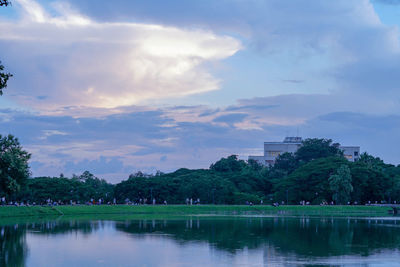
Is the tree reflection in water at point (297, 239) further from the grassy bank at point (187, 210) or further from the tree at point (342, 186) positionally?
the tree at point (342, 186)

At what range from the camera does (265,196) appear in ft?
447

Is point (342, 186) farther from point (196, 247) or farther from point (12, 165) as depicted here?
point (196, 247)

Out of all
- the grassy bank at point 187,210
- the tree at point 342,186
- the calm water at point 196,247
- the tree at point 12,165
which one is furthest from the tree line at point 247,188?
the calm water at point 196,247

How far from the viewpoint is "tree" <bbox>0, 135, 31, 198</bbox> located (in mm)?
73438

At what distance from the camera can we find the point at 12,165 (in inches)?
2872

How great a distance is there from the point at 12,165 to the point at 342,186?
71.7 meters

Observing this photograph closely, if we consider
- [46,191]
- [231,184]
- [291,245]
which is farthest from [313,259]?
[231,184]

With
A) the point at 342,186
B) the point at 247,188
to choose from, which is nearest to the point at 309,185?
the point at 342,186

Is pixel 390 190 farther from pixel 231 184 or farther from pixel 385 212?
pixel 231 184

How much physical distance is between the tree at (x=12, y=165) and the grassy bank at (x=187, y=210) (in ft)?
27.4

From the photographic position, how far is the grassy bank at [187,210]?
87.2 m

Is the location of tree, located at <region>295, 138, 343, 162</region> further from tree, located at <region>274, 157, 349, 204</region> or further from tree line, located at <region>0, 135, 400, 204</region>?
tree, located at <region>274, 157, 349, 204</region>

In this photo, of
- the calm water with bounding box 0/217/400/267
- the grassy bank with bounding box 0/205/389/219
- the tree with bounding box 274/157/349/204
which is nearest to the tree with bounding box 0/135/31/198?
the grassy bank with bounding box 0/205/389/219

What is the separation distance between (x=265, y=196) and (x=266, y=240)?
91.0 metres
